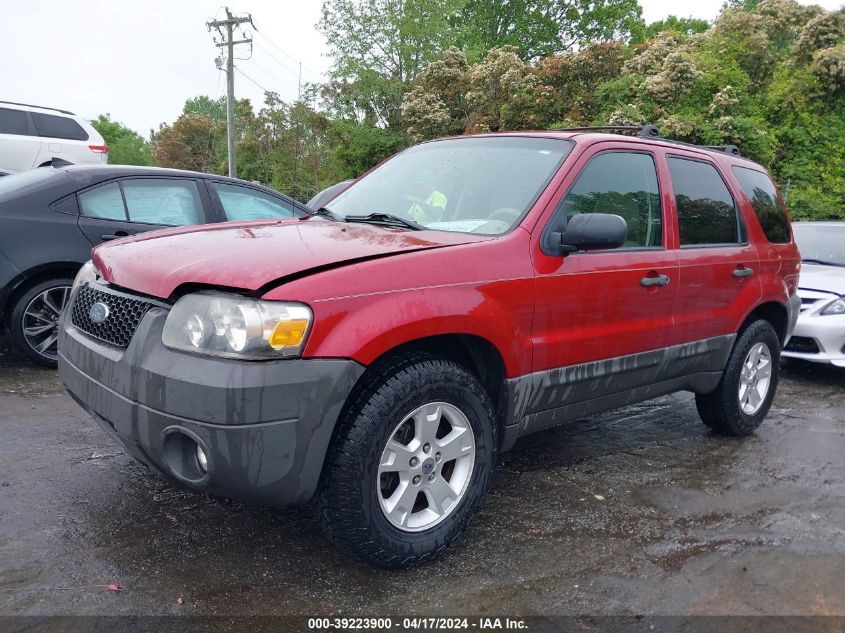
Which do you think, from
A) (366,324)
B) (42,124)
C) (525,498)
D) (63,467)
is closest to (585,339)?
(525,498)

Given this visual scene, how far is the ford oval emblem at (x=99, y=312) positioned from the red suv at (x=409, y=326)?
0.5 inches

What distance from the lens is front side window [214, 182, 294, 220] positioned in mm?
5969

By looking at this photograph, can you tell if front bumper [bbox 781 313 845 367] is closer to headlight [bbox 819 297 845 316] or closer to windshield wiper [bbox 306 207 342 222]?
headlight [bbox 819 297 845 316]

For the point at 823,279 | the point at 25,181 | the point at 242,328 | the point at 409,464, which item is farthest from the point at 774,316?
the point at 25,181

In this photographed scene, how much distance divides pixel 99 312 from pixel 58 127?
12.4m

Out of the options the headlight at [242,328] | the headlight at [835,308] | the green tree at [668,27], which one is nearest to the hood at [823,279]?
the headlight at [835,308]

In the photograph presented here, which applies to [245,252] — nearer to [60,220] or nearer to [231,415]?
[231,415]

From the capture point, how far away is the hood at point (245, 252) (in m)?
2.44

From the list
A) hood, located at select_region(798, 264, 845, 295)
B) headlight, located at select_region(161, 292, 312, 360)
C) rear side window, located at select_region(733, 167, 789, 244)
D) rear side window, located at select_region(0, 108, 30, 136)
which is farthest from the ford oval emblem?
rear side window, located at select_region(0, 108, 30, 136)

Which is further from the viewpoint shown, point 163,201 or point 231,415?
point 163,201

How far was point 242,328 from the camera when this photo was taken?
233 centimetres

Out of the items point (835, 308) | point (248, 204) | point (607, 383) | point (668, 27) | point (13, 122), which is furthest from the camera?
point (668, 27)

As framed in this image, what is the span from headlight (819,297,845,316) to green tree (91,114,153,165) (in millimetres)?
63298

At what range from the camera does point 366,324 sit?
2.46 m
